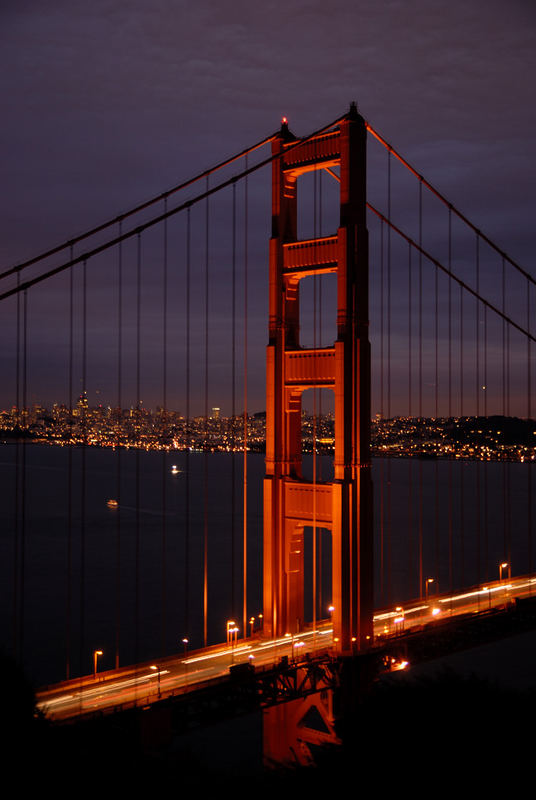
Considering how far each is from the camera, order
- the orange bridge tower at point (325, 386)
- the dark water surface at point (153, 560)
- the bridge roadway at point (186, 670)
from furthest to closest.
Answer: the dark water surface at point (153, 560) → the orange bridge tower at point (325, 386) → the bridge roadway at point (186, 670)

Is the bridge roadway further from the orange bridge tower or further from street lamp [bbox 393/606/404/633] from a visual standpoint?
the orange bridge tower

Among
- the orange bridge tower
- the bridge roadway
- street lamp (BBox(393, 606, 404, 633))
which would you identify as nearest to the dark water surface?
the bridge roadway

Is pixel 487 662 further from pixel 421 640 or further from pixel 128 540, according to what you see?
pixel 128 540

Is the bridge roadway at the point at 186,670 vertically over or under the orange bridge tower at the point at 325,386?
under

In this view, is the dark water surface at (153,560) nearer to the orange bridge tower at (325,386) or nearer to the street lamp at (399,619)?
the orange bridge tower at (325,386)

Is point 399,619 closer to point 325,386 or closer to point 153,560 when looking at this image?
point 325,386

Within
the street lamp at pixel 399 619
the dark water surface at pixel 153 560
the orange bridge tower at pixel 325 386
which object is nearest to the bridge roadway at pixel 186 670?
the street lamp at pixel 399 619
